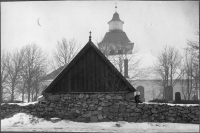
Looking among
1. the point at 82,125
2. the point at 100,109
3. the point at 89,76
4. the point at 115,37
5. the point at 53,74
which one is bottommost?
the point at 82,125

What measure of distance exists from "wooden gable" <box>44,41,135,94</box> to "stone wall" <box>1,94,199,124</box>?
16.6 inches

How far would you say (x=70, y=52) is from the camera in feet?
97.6

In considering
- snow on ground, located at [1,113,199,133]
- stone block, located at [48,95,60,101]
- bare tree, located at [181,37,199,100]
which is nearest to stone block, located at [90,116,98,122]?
snow on ground, located at [1,113,199,133]

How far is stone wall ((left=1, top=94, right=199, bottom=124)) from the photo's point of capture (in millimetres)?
12070

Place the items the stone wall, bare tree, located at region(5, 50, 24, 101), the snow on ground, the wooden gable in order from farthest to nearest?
bare tree, located at region(5, 50, 24, 101)
the wooden gable
the stone wall
the snow on ground

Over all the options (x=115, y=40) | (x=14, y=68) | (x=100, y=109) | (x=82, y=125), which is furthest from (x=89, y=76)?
(x=115, y=40)

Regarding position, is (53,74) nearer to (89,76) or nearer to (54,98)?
(54,98)

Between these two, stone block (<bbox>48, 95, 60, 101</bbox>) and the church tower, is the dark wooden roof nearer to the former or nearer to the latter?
the church tower

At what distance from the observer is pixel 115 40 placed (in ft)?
134

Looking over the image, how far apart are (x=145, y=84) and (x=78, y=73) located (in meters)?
22.9

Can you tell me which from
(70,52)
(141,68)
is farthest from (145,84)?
(70,52)

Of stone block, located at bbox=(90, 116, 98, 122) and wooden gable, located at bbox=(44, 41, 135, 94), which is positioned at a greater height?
wooden gable, located at bbox=(44, 41, 135, 94)

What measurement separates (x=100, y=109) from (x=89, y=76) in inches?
81.7

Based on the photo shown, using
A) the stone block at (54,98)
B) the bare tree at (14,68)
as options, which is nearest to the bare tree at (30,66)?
the bare tree at (14,68)
